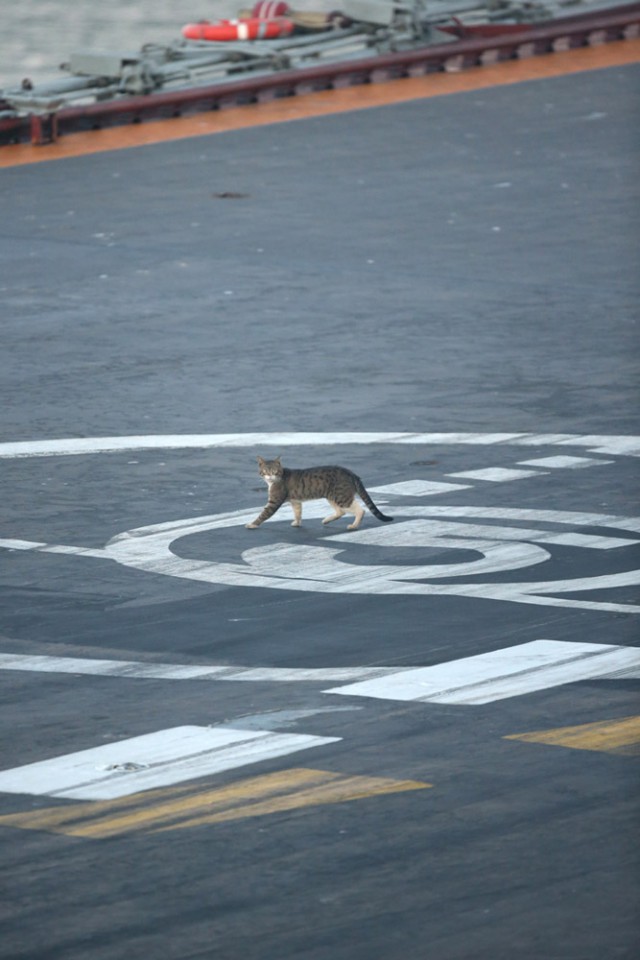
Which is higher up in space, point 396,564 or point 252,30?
point 252,30

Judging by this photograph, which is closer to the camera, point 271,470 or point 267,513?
point 271,470

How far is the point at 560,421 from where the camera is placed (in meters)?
18.2

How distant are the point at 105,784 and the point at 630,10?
34.8 m

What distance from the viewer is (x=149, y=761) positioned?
10062 millimetres

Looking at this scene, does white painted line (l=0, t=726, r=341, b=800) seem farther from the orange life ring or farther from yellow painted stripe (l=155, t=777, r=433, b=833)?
the orange life ring

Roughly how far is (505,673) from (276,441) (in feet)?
20.7

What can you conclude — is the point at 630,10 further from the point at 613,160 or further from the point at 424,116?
the point at 613,160

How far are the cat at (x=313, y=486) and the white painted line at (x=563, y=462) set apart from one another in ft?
7.54

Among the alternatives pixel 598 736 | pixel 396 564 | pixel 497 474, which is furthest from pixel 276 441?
pixel 598 736

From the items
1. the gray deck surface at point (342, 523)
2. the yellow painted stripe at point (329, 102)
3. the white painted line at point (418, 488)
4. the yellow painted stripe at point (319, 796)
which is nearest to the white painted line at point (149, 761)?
the gray deck surface at point (342, 523)

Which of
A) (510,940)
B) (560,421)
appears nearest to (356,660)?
(510,940)

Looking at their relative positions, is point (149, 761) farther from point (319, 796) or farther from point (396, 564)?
point (396, 564)

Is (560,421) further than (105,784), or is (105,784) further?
(560,421)

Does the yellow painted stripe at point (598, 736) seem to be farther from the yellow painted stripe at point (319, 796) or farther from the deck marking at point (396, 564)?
the deck marking at point (396, 564)
